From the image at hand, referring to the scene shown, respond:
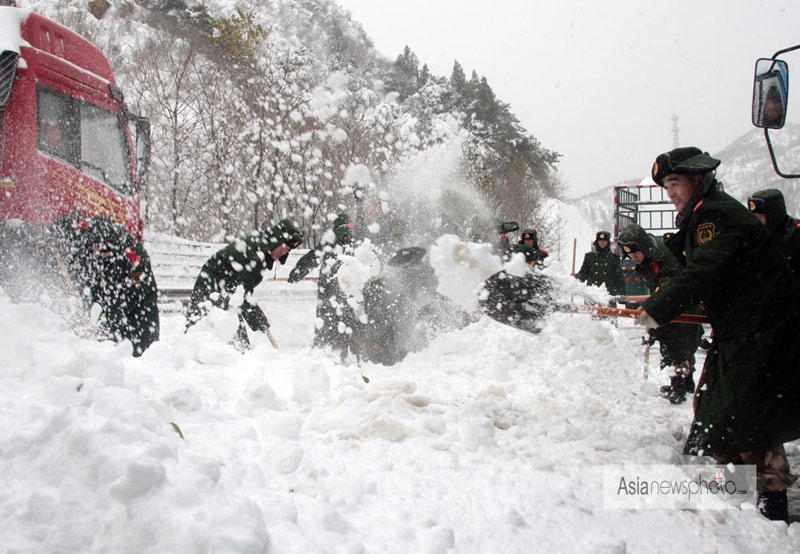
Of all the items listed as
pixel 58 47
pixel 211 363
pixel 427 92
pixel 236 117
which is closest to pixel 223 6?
pixel 427 92

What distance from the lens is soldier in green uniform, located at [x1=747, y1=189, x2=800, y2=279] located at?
11.2 ft

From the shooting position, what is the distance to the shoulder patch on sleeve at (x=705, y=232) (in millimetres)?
2387

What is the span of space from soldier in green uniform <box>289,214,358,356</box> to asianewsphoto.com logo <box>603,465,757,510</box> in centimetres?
336

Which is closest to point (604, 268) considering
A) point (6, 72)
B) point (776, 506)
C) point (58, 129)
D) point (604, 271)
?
point (604, 271)

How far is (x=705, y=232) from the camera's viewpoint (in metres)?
2.42

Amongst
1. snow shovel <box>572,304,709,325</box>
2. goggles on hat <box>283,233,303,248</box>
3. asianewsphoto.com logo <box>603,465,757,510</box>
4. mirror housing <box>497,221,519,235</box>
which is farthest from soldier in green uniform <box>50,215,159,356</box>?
mirror housing <box>497,221,519,235</box>

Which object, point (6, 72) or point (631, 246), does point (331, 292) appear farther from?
point (6, 72)

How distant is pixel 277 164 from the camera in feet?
→ 45.5

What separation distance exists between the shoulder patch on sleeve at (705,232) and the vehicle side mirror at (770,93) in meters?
0.92

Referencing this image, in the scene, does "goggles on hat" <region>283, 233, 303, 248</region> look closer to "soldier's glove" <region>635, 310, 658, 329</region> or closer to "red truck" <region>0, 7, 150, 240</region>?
"red truck" <region>0, 7, 150, 240</region>

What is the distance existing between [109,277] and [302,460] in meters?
4.21

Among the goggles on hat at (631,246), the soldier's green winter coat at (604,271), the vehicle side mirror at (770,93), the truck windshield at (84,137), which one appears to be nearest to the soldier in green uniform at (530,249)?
the soldier's green winter coat at (604,271)

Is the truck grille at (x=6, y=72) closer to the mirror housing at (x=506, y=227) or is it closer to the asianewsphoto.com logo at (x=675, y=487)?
the asianewsphoto.com logo at (x=675, y=487)

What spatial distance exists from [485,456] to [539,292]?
4.59 ft
